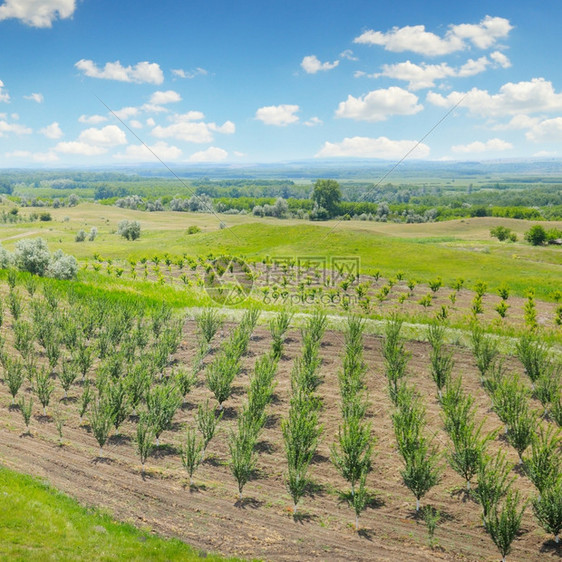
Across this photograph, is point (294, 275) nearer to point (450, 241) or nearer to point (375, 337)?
point (375, 337)

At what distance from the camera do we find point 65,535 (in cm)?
845

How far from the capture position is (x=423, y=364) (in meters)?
17.8

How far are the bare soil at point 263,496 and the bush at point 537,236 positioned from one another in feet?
229

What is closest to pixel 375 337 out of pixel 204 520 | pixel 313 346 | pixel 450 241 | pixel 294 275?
pixel 313 346

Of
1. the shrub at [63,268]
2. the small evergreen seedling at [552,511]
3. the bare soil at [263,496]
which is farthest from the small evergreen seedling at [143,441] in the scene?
the shrub at [63,268]

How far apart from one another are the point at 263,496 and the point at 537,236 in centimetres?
7716

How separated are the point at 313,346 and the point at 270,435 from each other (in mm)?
4321

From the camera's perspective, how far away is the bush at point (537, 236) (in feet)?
242

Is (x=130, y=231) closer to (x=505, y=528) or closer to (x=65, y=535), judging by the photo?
(x=65, y=535)

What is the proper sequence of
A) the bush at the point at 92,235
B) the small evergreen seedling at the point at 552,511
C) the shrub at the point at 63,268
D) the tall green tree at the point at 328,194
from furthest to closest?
the tall green tree at the point at 328,194, the bush at the point at 92,235, the shrub at the point at 63,268, the small evergreen seedling at the point at 552,511

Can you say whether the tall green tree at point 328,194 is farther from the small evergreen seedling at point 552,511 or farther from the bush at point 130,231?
the small evergreen seedling at point 552,511

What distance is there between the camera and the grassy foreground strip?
802 cm

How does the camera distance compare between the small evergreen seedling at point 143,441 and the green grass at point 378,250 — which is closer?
the small evergreen seedling at point 143,441

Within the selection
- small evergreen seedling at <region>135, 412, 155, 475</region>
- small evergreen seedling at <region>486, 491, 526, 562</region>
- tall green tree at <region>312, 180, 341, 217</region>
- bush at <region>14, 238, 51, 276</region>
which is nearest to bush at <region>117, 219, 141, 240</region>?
bush at <region>14, 238, 51, 276</region>
